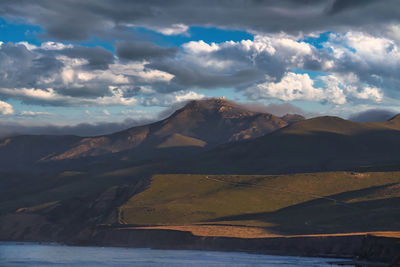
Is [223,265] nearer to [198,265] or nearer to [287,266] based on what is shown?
[198,265]

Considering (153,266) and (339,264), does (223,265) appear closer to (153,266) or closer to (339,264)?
(153,266)

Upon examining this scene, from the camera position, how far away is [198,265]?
651ft

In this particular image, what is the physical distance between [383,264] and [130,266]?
75.4 m

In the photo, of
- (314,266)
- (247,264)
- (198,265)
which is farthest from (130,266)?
(314,266)

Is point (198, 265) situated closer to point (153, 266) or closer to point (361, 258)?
point (153, 266)

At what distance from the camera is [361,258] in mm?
199250

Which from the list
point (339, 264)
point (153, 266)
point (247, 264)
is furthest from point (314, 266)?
point (153, 266)

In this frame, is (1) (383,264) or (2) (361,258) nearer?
(1) (383,264)

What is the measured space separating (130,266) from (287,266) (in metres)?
48.2

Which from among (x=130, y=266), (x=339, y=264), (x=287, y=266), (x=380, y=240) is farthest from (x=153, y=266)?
(x=380, y=240)

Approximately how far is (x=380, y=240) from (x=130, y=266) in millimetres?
76828

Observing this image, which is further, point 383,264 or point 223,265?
point 223,265

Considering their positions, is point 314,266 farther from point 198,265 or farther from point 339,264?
point 198,265

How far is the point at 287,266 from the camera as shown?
635ft
